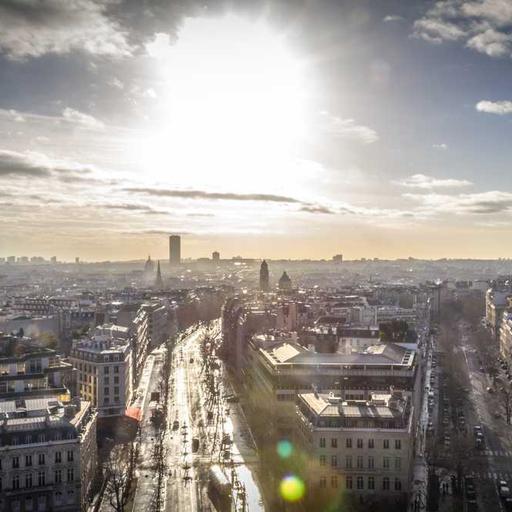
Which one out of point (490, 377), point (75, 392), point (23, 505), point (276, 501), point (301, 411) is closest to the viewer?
point (23, 505)

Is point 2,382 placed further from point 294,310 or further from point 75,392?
point 294,310

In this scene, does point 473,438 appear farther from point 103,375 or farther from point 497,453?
point 103,375

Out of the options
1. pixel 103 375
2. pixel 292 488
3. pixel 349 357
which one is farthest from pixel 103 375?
pixel 292 488

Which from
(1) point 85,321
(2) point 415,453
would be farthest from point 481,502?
(1) point 85,321

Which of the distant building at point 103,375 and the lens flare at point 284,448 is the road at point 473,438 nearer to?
the lens flare at point 284,448

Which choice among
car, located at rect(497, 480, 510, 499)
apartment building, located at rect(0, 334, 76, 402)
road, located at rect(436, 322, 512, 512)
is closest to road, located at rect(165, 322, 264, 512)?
apartment building, located at rect(0, 334, 76, 402)
